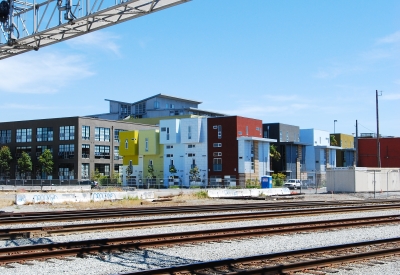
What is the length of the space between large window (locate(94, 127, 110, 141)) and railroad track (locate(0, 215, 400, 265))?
70.7 meters

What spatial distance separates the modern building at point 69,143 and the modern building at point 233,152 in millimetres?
22590

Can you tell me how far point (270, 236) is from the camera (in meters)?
16.6

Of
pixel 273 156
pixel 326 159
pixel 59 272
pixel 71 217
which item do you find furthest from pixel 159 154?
pixel 59 272

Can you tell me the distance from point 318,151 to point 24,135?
50.9m

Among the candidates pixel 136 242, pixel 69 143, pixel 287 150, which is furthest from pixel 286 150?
pixel 136 242

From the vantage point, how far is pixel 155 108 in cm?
10912

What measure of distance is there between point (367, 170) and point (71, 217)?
1416 inches

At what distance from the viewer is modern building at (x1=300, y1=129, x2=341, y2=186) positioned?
298ft

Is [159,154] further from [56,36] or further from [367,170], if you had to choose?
[56,36]

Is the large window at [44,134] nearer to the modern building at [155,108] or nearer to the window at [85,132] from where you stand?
the window at [85,132]

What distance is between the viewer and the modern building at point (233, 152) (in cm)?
7112

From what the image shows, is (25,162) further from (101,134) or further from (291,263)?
(291,263)

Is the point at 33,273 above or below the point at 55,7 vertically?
below

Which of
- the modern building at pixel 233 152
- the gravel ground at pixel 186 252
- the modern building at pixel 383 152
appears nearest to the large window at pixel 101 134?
the modern building at pixel 233 152
